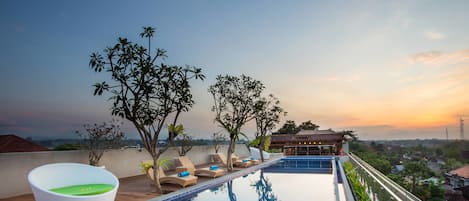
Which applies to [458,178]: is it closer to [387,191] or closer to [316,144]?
[387,191]

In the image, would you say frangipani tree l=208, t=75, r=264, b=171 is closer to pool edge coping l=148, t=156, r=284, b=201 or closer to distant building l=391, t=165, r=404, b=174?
pool edge coping l=148, t=156, r=284, b=201

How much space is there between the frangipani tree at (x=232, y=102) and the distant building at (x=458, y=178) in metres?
7.48

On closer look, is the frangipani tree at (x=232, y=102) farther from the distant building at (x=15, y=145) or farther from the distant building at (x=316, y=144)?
the distant building at (x=316, y=144)

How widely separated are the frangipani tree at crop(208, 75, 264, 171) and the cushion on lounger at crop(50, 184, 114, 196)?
705 cm

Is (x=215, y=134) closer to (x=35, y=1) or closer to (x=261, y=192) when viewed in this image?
(x=261, y=192)

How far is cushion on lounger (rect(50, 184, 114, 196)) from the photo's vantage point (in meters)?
5.57

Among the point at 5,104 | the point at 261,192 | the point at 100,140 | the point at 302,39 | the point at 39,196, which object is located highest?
the point at 302,39

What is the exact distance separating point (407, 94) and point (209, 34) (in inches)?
343

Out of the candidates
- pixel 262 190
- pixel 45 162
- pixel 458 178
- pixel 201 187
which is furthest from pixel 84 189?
pixel 458 178

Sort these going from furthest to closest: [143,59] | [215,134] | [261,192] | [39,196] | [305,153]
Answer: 1. [305,153]
2. [215,134]
3. [261,192]
4. [143,59]
5. [39,196]

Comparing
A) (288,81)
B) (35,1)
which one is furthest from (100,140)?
(288,81)

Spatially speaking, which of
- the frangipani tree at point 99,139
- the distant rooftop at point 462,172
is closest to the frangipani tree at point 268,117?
the frangipani tree at point 99,139

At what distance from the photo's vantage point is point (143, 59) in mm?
7289

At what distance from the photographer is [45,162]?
845 cm
